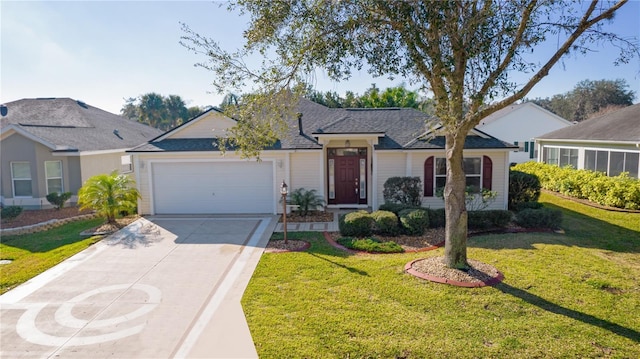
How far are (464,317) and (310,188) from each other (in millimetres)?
9421

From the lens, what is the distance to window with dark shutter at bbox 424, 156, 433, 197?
1486 cm

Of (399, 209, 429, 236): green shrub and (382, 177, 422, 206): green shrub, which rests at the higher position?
(382, 177, 422, 206): green shrub

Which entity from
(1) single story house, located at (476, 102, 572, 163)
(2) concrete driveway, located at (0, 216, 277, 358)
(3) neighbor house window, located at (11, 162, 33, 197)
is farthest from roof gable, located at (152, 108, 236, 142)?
(1) single story house, located at (476, 102, 572, 163)

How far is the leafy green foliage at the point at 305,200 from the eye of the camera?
47.3ft

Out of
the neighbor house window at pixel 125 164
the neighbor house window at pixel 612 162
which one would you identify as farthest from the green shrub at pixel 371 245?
the neighbor house window at pixel 125 164

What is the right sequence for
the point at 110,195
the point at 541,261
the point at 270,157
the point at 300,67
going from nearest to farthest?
the point at 300,67 < the point at 541,261 < the point at 110,195 < the point at 270,157

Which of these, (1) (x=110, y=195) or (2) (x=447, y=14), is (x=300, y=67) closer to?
(2) (x=447, y=14)

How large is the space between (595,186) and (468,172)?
6400 millimetres

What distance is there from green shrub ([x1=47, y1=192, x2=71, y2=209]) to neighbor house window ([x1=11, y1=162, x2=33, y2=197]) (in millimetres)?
1534

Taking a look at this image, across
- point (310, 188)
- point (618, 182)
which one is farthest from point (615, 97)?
point (310, 188)

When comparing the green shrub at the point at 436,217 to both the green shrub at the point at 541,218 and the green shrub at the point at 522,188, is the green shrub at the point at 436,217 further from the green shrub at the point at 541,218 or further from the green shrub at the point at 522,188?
the green shrub at the point at 522,188

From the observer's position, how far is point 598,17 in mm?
6770

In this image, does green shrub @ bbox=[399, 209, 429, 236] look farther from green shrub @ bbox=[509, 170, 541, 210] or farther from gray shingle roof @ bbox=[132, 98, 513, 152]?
green shrub @ bbox=[509, 170, 541, 210]

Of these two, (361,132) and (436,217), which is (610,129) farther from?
(361,132)
